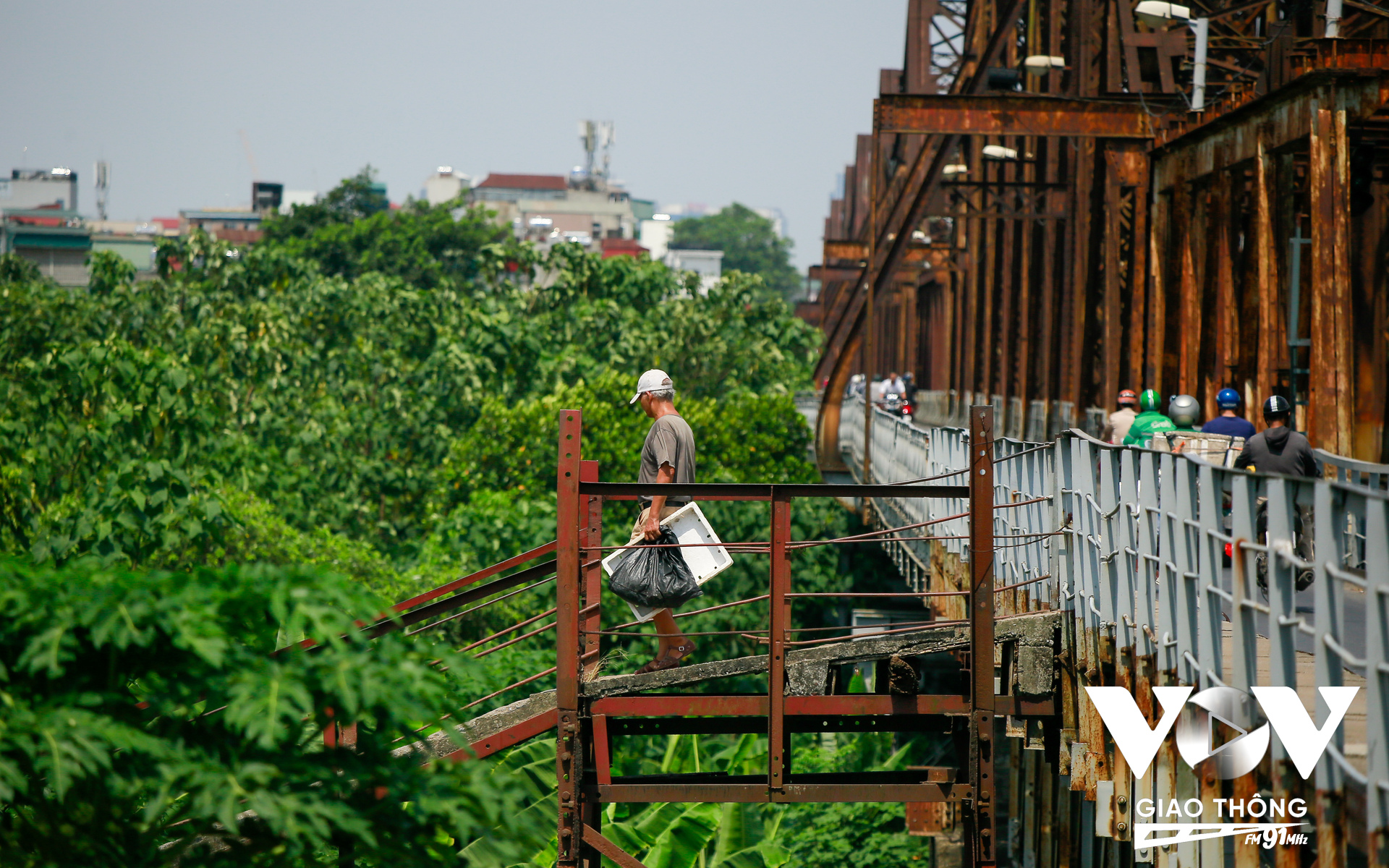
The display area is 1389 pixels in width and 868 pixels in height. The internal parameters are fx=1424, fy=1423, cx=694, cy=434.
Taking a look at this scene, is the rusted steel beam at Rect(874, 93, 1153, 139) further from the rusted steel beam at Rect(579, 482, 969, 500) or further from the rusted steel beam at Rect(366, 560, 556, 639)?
the rusted steel beam at Rect(579, 482, 969, 500)

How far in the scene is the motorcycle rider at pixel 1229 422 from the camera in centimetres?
1052

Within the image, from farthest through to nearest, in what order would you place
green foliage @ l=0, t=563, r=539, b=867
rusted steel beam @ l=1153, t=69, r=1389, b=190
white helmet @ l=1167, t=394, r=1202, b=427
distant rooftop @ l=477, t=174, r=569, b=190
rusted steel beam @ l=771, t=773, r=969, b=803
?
distant rooftop @ l=477, t=174, r=569, b=190 < rusted steel beam @ l=1153, t=69, r=1389, b=190 < white helmet @ l=1167, t=394, r=1202, b=427 < rusted steel beam @ l=771, t=773, r=969, b=803 < green foliage @ l=0, t=563, r=539, b=867

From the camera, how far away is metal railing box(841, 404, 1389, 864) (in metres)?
4.43

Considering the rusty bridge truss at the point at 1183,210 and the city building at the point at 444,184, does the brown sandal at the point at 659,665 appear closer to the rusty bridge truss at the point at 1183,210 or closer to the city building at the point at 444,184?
the rusty bridge truss at the point at 1183,210

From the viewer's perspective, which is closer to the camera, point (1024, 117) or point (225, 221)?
point (1024, 117)

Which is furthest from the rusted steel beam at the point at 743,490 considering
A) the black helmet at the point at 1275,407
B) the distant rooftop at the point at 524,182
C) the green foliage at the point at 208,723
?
the distant rooftop at the point at 524,182

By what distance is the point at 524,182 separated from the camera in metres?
162

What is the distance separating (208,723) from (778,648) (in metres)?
3.14

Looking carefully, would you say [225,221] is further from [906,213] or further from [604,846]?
[604,846]

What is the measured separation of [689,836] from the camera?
512 inches

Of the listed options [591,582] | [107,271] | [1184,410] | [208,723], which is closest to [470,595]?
[591,582]

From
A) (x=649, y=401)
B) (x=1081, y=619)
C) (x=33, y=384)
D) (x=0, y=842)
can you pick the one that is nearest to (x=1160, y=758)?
(x=1081, y=619)

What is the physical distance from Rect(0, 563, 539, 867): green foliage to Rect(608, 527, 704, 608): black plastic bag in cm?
289

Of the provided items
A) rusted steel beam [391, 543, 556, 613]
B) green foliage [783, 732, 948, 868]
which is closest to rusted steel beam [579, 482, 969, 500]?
rusted steel beam [391, 543, 556, 613]
